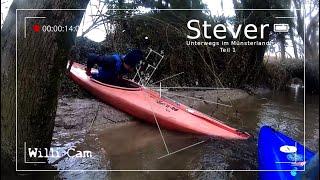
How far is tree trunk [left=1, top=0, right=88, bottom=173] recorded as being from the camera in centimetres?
208

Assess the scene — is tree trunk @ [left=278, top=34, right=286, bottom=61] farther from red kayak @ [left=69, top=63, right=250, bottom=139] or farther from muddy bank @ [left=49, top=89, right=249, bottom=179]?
red kayak @ [left=69, top=63, right=250, bottom=139]

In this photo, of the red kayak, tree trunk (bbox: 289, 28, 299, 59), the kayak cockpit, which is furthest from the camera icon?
the kayak cockpit

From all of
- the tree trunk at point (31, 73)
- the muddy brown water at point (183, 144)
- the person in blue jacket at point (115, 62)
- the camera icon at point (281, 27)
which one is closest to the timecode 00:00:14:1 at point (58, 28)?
the tree trunk at point (31, 73)

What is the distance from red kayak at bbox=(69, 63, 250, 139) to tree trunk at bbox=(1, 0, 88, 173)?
129mm

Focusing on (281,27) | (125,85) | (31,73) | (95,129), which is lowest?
(95,129)

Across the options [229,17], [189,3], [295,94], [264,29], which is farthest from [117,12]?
[295,94]

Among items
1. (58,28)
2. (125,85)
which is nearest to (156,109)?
(125,85)

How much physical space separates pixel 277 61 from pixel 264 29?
0.21m

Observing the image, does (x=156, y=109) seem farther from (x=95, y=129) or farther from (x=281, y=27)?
(x=281, y=27)

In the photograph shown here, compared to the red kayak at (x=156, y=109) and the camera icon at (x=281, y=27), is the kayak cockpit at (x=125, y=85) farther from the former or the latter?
the camera icon at (x=281, y=27)

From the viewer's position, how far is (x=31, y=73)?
6.98 ft

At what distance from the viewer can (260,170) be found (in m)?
2.09

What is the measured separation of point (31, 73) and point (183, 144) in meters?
0.81

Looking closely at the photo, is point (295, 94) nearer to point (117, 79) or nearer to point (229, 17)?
point (229, 17)
